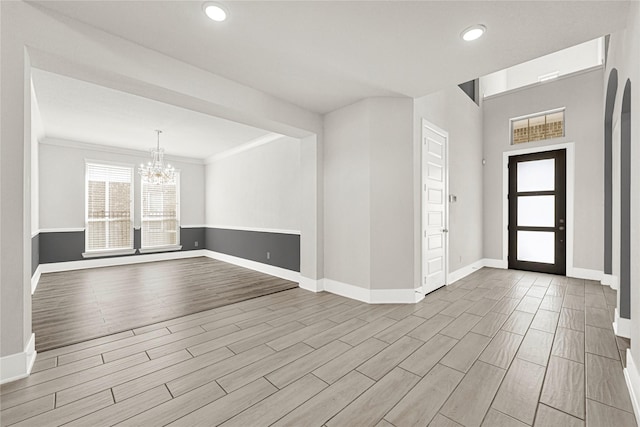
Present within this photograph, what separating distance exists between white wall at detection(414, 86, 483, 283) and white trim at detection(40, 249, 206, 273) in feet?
21.2

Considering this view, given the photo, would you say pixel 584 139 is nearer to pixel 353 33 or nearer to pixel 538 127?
pixel 538 127

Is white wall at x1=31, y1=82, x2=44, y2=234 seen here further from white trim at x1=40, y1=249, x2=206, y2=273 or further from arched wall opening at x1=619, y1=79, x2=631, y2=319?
arched wall opening at x1=619, y1=79, x2=631, y2=319

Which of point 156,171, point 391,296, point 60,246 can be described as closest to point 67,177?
point 60,246

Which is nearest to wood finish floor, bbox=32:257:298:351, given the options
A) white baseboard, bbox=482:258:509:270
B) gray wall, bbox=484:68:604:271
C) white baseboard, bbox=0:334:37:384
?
white baseboard, bbox=0:334:37:384

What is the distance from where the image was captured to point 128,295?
4219 mm

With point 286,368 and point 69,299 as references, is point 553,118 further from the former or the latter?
point 69,299

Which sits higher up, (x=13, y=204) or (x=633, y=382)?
(x=13, y=204)

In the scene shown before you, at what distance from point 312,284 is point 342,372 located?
2.28 meters

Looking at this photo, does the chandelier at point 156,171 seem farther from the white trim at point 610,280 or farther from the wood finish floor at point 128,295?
the white trim at point 610,280

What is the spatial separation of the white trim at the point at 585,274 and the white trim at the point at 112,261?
8498mm

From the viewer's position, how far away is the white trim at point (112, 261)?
5844mm

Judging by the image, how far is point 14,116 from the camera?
79.1 inches

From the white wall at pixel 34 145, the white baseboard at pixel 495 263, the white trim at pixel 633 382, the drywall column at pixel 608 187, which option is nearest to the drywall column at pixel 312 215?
the white trim at pixel 633 382

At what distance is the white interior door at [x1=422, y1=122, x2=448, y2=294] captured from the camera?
3982 millimetres
